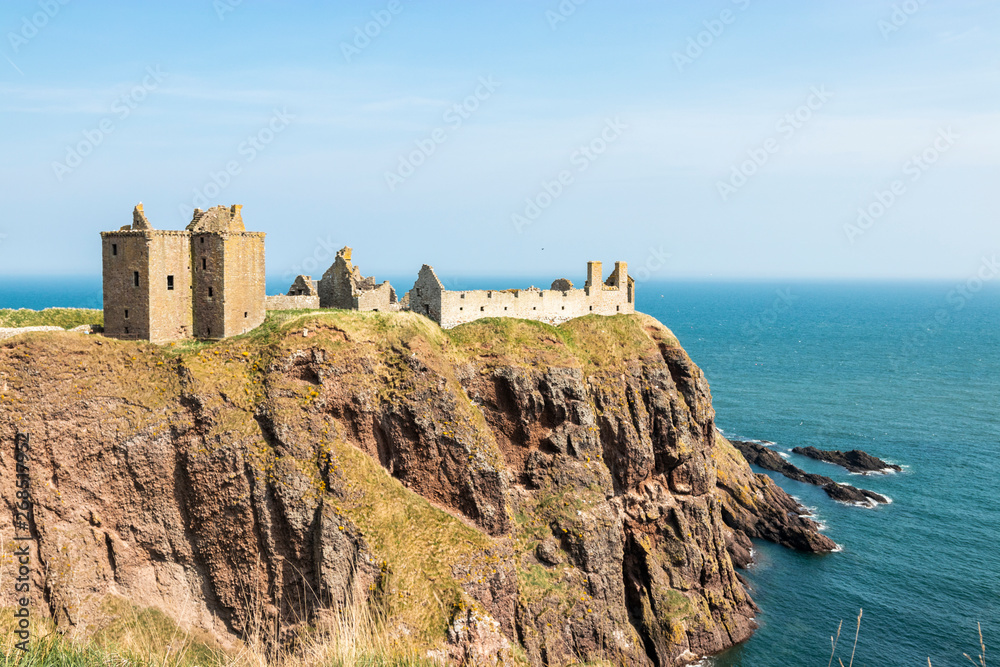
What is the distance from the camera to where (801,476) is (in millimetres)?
88312

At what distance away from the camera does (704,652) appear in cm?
5391

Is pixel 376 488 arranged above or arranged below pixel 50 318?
below

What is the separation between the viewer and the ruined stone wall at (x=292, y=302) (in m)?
54.4

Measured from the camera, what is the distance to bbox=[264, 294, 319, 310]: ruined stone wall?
5441 centimetres

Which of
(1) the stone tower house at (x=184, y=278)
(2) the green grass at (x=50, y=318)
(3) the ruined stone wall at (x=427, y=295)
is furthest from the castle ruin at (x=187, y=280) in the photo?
(3) the ruined stone wall at (x=427, y=295)

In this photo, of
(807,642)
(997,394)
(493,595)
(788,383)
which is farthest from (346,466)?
(997,394)

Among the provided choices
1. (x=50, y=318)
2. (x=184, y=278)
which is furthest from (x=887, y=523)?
(x=50, y=318)

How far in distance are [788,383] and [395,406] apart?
4526 inches

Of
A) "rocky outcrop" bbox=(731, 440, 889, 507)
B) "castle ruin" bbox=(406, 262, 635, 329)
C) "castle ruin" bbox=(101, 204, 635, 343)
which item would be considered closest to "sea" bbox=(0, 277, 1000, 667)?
"rocky outcrop" bbox=(731, 440, 889, 507)

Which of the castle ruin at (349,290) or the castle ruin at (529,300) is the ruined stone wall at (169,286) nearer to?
the castle ruin at (349,290)

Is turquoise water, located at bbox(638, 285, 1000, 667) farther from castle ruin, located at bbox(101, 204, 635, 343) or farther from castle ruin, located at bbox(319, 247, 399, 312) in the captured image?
castle ruin, located at bbox(101, 204, 635, 343)

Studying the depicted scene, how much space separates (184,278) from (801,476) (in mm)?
71316

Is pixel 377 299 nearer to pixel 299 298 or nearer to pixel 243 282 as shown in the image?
pixel 299 298

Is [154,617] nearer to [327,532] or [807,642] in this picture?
[327,532]
